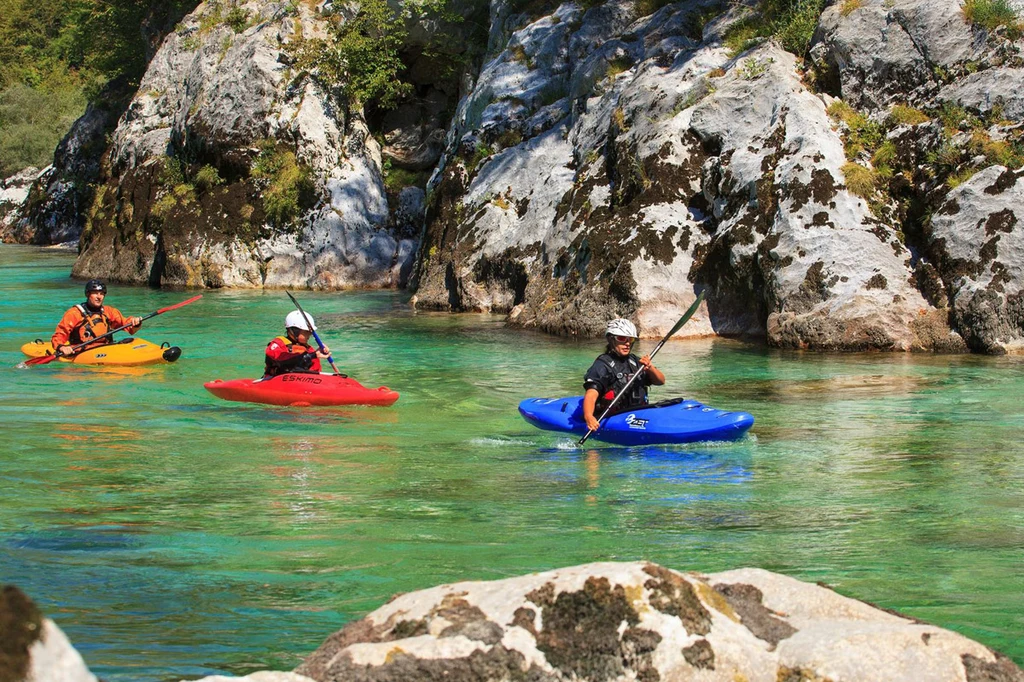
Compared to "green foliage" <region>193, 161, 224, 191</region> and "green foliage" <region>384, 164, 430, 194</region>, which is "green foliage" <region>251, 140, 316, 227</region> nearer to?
"green foliage" <region>193, 161, 224, 191</region>

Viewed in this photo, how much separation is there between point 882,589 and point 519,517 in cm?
212

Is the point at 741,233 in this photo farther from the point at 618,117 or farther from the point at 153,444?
the point at 153,444

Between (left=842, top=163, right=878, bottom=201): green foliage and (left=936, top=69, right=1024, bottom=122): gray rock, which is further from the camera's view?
(left=842, top=163, right=878, bottom=201): green foliage

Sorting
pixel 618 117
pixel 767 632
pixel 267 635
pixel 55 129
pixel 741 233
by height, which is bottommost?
pixel 267 635

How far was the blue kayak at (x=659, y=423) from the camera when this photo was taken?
27.3 ft

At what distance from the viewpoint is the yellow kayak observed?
12617 mm

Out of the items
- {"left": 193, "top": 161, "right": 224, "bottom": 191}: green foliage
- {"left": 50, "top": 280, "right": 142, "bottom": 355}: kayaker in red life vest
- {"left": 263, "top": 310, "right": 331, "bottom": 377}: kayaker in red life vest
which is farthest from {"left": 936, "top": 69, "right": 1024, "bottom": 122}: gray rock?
{"left": 193, "top": 161, "right": 224, "bottom": 191}: green foliage

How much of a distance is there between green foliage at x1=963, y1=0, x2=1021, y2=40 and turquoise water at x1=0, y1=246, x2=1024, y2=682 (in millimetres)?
4519

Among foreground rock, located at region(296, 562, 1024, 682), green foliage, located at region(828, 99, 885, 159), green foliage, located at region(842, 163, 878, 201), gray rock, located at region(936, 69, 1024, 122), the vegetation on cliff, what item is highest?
the vegetation on cliff

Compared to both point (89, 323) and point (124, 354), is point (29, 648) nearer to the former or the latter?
point (124, 354)

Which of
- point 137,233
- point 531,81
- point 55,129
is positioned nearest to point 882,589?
point 531,81

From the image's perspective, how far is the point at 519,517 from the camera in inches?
247

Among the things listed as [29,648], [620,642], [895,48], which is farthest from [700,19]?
[29,648]

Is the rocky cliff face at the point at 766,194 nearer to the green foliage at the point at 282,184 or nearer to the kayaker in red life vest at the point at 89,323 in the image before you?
the green foliage at the point at 282,184
